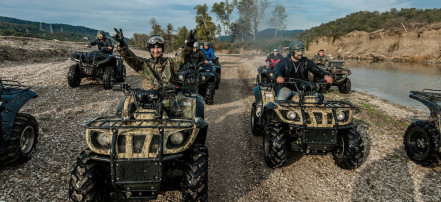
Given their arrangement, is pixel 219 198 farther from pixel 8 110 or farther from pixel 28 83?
pixel 28 83

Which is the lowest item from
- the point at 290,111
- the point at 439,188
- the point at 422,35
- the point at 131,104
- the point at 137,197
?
the point at 439,188

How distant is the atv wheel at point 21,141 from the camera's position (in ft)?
14.5

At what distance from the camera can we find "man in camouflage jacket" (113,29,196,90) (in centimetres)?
460

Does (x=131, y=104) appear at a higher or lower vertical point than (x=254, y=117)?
higher

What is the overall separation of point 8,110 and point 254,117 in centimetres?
480

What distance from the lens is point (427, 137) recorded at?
16.8 feet

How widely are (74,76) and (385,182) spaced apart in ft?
34.9

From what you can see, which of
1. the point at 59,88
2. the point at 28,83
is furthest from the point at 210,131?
the point at 28,83

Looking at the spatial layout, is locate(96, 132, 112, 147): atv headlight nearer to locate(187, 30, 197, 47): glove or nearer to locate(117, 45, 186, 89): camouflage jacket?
locate(117, 45, 186, 89): camouflage jacket

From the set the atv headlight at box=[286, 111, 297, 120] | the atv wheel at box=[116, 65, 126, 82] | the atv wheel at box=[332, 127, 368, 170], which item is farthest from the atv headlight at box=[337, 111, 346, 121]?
the atv wheel at box=[116, 65, 126, 82]

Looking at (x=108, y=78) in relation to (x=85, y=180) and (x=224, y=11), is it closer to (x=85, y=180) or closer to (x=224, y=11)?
(x=85, y=180)

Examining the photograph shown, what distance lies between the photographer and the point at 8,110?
4.48 m

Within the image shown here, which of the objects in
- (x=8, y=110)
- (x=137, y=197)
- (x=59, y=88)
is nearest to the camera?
(x=137, y=197)

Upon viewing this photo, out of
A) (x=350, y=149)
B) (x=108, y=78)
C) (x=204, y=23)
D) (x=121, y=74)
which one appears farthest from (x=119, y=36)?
(x=204, y=23)
